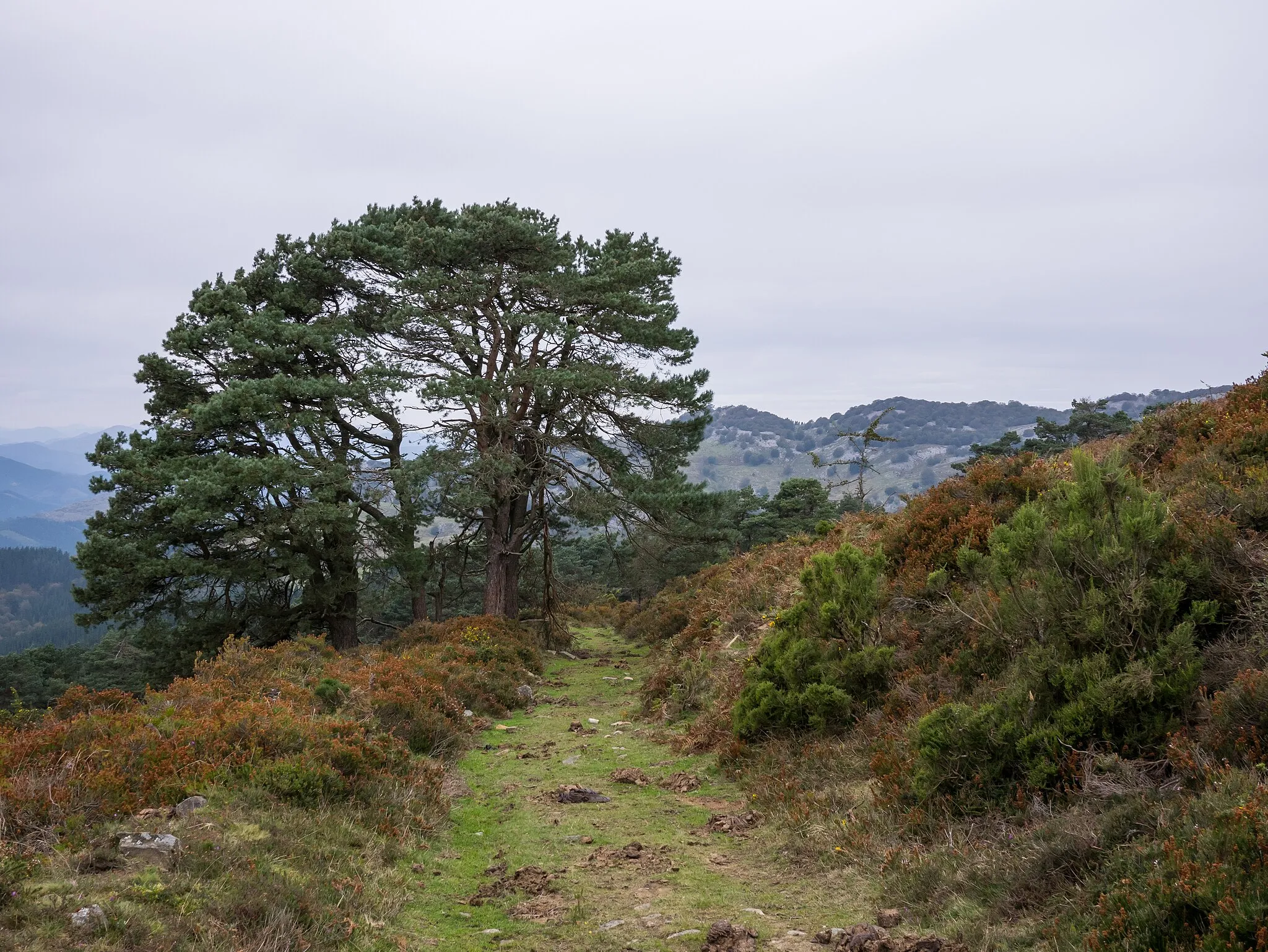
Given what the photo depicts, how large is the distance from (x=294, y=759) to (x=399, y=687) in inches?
150

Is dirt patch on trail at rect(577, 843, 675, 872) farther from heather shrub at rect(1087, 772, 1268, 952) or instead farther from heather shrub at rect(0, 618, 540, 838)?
heather shrub at rect(1087, 772, 1268, 952)

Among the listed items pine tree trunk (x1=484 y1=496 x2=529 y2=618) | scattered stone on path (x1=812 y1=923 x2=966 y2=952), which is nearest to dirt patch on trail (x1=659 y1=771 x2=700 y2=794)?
scattered stone on path (x1=812 y1=923 x2=966 y2=952)

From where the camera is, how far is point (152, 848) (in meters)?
4.71


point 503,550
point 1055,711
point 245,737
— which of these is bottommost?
point 245,737

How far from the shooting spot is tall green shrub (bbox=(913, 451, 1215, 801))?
17.3 feet

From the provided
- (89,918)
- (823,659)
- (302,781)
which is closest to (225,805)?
(302,781)

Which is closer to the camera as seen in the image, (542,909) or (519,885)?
(542,909)

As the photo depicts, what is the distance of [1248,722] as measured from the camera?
14.9 ft

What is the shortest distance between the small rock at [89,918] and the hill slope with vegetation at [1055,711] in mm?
4576

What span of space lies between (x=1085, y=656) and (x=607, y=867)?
405cm

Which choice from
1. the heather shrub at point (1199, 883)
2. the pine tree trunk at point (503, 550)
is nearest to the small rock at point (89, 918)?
the heather shrub at point (1199, 883)

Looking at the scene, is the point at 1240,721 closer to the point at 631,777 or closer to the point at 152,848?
the point at 631,777

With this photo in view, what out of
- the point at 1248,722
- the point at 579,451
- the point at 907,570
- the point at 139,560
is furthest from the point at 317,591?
the point at 1248,722

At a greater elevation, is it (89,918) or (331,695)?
(89,918)
